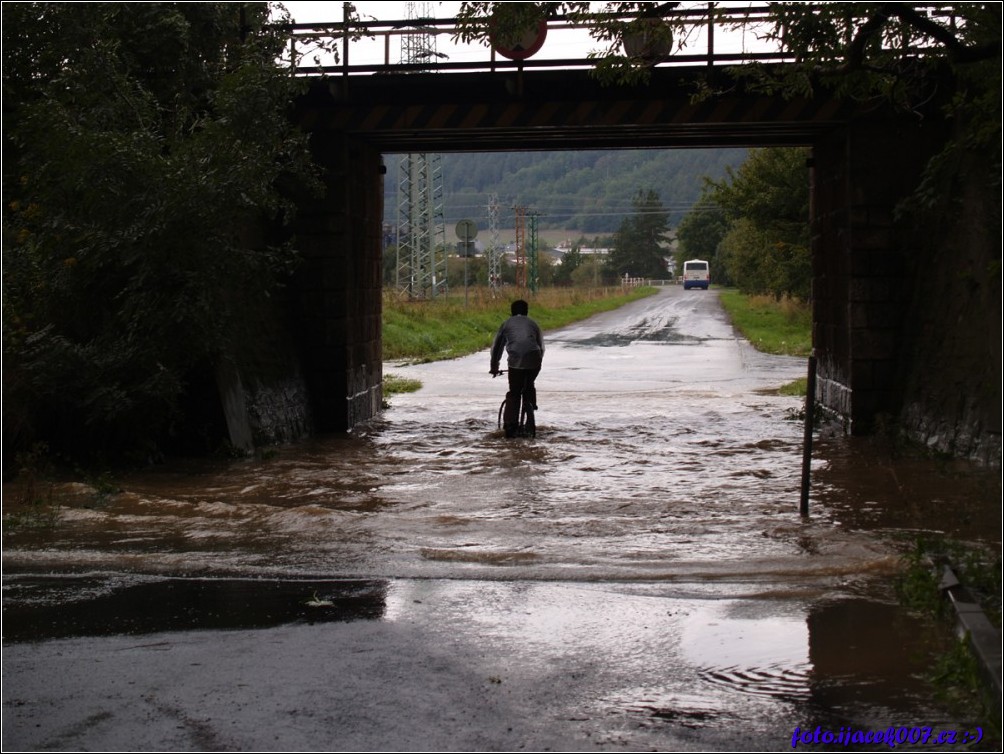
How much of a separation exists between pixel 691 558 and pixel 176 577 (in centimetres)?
382

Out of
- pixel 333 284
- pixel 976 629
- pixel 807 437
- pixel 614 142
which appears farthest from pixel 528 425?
pixel 976 629

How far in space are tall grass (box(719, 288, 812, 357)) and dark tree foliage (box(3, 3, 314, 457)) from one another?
21.7 m

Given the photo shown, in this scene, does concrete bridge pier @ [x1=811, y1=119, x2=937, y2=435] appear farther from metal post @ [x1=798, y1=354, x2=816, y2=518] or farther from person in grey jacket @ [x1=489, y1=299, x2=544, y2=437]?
metal post @ [x1=798, y1=354, x2=816, y2=518]

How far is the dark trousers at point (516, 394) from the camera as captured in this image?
17578 mm

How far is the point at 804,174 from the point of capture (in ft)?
105

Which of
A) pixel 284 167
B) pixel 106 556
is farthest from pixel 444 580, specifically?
pixel 284 167

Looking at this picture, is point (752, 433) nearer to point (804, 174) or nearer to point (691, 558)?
point (691, 558)

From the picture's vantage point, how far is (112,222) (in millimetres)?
13938

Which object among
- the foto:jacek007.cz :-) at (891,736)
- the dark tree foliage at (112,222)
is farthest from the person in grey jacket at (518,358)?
the foto:jacek007.cz :-) at (891,736)

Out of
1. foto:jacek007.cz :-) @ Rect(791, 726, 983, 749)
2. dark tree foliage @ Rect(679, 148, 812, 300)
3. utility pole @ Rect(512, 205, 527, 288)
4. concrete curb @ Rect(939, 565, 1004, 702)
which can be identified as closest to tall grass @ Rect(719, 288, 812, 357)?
dark tree foliage @ Rect(679, 148, 812, 300)

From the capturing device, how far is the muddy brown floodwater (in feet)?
19.3

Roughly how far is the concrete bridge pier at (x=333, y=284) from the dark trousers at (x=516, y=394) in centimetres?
251

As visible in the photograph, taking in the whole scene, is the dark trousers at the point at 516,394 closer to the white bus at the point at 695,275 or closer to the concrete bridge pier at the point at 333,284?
the concrete bridge pier at the point at 333,284

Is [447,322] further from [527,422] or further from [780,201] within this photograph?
[527,422]
